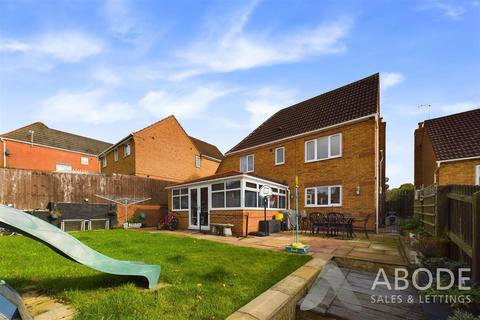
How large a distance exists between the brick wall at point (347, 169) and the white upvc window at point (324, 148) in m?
0.24

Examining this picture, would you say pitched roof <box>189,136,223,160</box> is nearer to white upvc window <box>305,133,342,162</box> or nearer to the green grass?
white upvc window <box>305,133,342,162</box>

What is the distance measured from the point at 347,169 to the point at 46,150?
3343cm

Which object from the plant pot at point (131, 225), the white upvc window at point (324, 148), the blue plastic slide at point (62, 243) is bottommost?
the plant pot at point (131, 225)

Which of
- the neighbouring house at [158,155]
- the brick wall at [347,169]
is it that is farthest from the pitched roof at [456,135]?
the neighbouring house at [158,155]

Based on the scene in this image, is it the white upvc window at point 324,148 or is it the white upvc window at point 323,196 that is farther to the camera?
the white upvc window at point 324,148

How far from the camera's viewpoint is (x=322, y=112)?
16.8m

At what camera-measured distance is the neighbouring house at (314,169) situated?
1291 centimetres

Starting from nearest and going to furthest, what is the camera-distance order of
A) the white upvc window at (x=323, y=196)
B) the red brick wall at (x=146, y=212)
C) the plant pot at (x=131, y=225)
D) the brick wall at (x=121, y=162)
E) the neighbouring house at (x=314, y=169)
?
the neighbouring house at (x=314, y=169) < the white upvc window at (x=323, y=196) < the plant pot at (x=131, y=225) < the red brick wall at (x=146, y=212) < the brick wall at (x=121, y=162)

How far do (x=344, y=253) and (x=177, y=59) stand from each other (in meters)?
9.41

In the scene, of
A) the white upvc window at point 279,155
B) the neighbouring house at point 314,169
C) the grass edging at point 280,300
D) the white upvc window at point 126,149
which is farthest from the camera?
the white upvc window at point 126,149

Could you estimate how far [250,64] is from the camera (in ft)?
35.4

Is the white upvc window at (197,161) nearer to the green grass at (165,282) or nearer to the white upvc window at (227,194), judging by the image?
the white upvc window at (227,194)

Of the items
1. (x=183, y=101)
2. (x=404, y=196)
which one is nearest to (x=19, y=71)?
(x=183, y=101)

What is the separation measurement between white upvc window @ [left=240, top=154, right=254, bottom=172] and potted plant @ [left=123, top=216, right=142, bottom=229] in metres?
8.90
